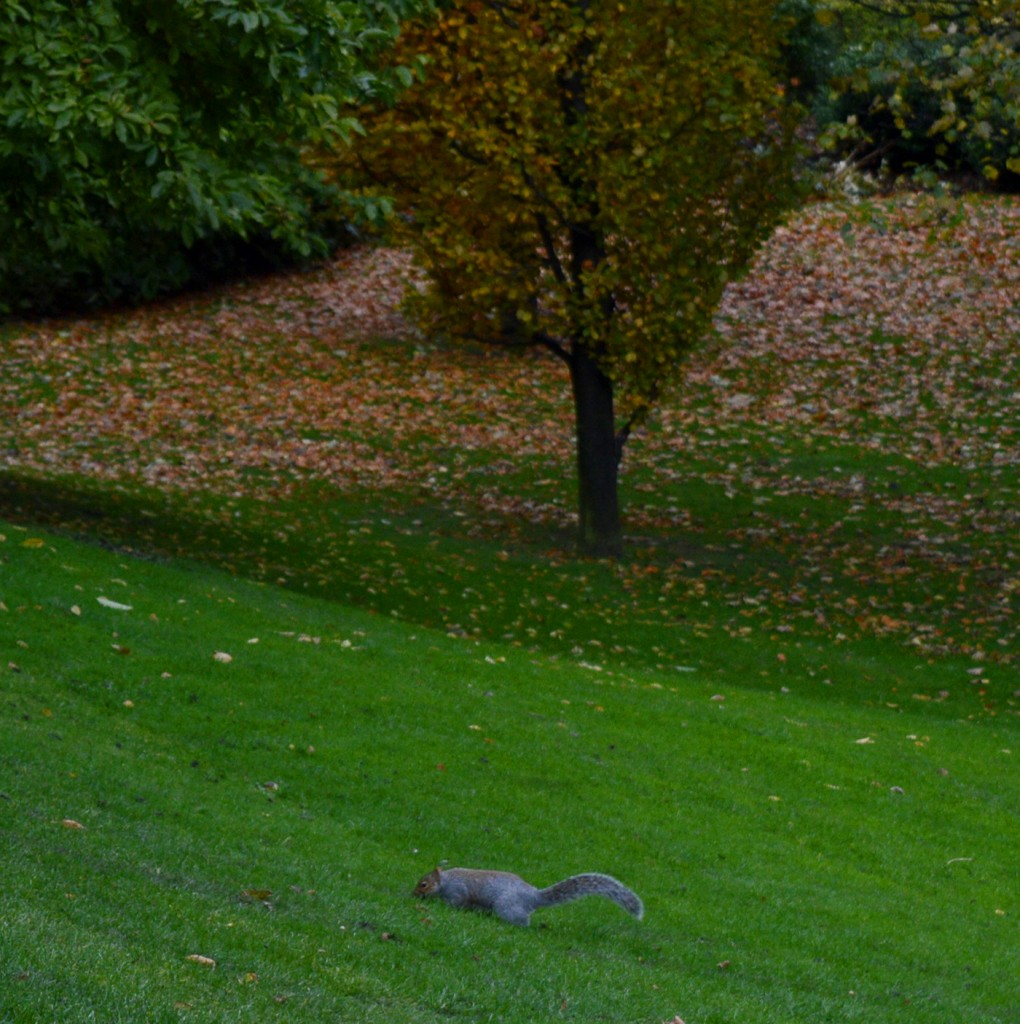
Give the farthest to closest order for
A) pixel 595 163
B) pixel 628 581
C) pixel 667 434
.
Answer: pixel 667 434 → pixel 628 581 → pixel 595 163

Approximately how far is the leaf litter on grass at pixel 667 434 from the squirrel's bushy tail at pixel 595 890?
990 centimetres

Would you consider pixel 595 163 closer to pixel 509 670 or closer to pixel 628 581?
pixel 628 581

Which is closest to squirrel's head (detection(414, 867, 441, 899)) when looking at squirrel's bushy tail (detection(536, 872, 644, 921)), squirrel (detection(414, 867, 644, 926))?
squirrel (detection(414, 867, 644, 926))

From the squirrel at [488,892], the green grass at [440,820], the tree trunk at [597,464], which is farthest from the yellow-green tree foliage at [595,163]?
the squirrel at [488,892]

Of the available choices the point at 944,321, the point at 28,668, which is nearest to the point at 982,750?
the point at 28,668

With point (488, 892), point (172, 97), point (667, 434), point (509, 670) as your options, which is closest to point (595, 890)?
point (488, 892)

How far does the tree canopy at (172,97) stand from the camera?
1346 centimetres

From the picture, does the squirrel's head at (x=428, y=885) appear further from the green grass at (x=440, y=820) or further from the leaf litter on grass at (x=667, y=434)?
the leaf litter on grass at (x=667, y=434)

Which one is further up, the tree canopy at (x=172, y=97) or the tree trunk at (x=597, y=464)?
the tree canopy at (x=172, y=97)

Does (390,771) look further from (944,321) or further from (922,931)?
(944,321)

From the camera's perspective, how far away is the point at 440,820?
9.73 meters

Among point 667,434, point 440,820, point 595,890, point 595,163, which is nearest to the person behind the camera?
point 595,890

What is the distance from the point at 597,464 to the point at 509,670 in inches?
294

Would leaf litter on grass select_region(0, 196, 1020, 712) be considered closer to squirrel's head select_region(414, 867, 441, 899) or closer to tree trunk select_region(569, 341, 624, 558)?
tree trunk select_region(569, 341, 624, 558)
